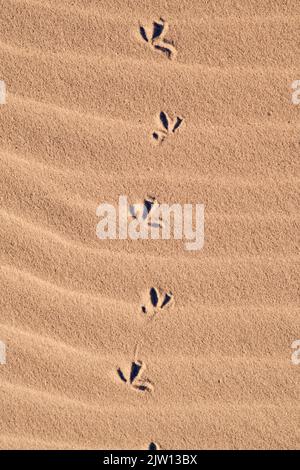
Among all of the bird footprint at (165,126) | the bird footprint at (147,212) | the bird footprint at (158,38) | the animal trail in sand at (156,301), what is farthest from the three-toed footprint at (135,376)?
the bird footprint at (158,38)

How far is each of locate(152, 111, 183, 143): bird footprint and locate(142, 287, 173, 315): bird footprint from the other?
0.40 meters

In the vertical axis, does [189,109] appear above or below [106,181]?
above

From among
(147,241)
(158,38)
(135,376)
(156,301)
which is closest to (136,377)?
(135,376)

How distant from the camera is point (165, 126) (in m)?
1.28

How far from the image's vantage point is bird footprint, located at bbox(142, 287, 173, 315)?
129 cm

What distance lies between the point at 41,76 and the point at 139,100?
0.27 metres

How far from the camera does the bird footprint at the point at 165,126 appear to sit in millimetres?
1280

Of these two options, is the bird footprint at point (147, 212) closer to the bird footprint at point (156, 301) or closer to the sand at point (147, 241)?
the sand at point (147, 241)

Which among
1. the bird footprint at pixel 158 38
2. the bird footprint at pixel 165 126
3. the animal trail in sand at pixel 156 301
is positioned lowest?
the animal trail in sand at pixel 156 301

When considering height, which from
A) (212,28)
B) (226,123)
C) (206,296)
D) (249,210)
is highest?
(212,28)

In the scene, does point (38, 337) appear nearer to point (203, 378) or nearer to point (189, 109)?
point (203, 378)

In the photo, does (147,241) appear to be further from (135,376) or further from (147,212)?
(135,376)

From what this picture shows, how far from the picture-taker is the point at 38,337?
1.29m

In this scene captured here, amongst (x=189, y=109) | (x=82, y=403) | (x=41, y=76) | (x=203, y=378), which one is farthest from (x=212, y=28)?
(x=82, y=403)
